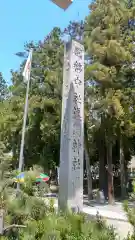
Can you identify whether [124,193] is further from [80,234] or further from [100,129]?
[80,234]

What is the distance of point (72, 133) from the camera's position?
7715mm

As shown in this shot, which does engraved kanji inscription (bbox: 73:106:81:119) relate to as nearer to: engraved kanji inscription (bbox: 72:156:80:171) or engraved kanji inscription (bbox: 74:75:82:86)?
engraved kanji inscription (bbox: 74:75:82:86)

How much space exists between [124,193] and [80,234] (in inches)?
657

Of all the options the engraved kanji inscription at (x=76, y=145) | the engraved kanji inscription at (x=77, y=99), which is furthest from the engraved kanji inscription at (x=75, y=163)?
the engraved kanji inscription at (x=77, y=99)

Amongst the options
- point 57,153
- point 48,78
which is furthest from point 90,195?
point 48,78

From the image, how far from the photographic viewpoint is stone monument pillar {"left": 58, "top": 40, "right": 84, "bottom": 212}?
7242 mm

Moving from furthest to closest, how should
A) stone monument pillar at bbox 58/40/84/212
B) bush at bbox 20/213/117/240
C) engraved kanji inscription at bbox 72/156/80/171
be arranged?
engraved kanji inscription at bbox 72/156/80/171, stone monument pillar at bbox 58/40/84/212, bush at bbox 20/213/117/240

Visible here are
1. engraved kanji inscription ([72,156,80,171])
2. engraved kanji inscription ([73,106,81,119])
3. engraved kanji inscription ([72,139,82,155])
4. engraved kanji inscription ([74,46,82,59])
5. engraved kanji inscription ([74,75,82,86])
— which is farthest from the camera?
engraved kanji inscription ([74,46,82,59])

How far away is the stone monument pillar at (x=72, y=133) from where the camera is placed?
7.24 metres

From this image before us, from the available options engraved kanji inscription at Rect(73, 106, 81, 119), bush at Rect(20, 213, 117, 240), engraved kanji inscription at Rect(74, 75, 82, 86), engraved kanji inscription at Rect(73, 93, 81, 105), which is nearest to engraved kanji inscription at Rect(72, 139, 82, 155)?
engraved kanji inscription at Rect(73, 106, 81, 119)

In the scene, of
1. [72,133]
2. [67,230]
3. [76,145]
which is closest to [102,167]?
[76,145]

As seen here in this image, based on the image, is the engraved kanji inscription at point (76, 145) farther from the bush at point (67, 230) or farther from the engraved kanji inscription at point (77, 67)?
the bush at point (67, 230)

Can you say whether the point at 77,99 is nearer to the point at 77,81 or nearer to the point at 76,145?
the point at 77,81

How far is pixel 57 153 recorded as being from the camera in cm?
2536
